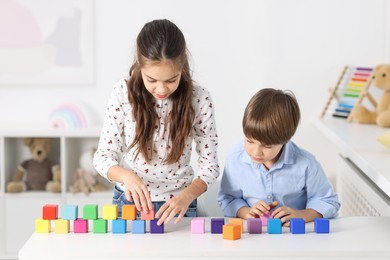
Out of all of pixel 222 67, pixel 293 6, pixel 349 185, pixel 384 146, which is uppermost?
pixel 293 6

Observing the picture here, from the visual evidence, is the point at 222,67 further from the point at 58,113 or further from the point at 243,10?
the point at 58,113

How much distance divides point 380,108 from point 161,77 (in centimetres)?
161

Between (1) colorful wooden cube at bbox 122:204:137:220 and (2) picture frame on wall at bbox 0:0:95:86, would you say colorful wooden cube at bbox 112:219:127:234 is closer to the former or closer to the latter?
(1) colorful wooden cube at bbox 122:204:137:220

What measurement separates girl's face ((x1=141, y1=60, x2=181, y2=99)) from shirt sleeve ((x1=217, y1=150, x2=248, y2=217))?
0.33 meters

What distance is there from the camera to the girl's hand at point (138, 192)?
5.80 feet

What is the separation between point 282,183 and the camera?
6.73ft

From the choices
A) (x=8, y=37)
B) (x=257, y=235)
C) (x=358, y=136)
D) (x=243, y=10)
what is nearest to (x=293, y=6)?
(x=243, y=10)

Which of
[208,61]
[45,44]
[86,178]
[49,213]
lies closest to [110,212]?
[49,213]

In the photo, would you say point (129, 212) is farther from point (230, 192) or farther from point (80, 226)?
point (230, 192)

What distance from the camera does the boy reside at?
193 centimetres

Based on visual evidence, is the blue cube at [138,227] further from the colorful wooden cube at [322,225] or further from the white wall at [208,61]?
the white wall at [208,61]

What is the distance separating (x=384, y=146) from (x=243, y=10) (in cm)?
167

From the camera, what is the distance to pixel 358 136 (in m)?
2.84

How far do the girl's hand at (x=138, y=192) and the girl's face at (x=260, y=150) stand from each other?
32 cm
